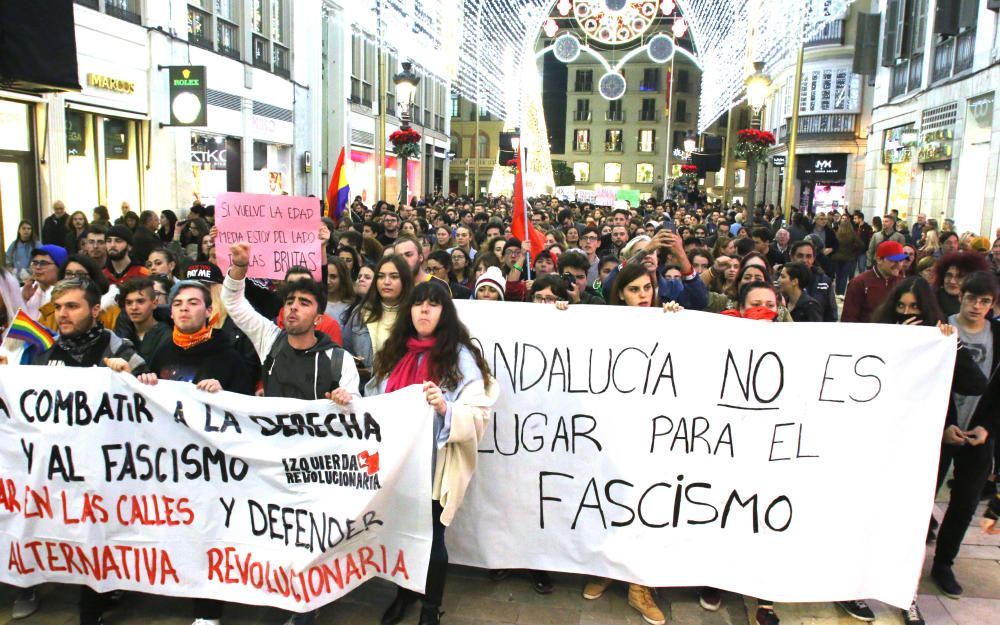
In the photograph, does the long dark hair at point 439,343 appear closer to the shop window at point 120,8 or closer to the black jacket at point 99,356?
the black jacket at point 99,356

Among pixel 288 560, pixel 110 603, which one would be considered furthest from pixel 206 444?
pixel 110 603

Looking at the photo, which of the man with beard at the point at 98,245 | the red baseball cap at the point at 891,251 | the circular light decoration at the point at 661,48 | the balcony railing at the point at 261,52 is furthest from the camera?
the circular light decoration at the point at 661,48

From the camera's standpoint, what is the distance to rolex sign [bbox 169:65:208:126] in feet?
51.5

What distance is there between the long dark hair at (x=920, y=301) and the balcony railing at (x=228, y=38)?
1775cm

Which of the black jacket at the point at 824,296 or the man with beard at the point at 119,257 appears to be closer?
the black jacket at the point at 824,296

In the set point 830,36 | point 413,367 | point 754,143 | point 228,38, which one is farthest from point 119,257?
point 830,36

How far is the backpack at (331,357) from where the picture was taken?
4070 millimetres

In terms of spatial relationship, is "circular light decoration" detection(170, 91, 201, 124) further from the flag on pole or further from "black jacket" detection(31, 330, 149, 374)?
"black jacket" detection(31, 330, 149, 374)

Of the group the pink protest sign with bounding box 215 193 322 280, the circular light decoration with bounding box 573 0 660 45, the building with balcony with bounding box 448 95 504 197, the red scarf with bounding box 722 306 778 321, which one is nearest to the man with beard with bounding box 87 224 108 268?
the pink protest sign with bounding box 215 193 322 280


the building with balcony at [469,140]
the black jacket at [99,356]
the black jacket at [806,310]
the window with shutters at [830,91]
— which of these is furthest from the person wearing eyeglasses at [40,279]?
the building with balcony at [469,140]

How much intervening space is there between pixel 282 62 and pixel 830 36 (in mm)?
20801

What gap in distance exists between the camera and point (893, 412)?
13.5ft

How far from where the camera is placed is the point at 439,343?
3.97m

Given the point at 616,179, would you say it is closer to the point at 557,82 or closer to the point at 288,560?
the point at 557,82
